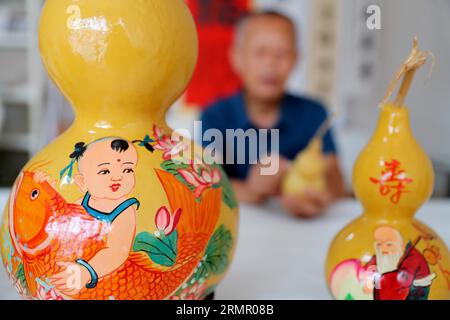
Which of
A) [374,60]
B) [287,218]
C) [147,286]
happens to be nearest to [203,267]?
[147,286]

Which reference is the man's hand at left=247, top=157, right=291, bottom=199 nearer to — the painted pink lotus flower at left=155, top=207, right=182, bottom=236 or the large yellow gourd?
the large yellow gourd

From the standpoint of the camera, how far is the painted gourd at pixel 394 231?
15.7 inches

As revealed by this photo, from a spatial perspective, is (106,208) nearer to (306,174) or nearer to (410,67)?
(410,67)

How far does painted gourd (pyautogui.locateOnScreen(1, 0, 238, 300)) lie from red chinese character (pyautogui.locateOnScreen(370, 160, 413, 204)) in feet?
0.41

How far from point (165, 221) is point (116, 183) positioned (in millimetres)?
43

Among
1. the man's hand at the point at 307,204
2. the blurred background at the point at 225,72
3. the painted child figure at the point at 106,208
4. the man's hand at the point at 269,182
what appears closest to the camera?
the painted child figure at the point at 106,208

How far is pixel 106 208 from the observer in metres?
0.36

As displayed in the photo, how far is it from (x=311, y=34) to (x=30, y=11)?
100 cm

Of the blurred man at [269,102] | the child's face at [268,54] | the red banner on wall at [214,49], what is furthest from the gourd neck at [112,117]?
the red banner on wall at [214,49]

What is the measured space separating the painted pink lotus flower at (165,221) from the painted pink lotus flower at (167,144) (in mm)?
46

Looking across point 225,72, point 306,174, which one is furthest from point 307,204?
point 225,72

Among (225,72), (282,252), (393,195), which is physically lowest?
(282,252)

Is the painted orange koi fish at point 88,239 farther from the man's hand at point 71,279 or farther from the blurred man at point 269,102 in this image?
the blurred man at point 269,102

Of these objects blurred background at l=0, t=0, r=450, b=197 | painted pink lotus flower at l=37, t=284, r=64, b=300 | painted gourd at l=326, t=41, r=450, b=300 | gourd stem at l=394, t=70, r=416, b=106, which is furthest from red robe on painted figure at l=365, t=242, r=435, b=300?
blurred background at l=0, t=0, r=450, b=197
